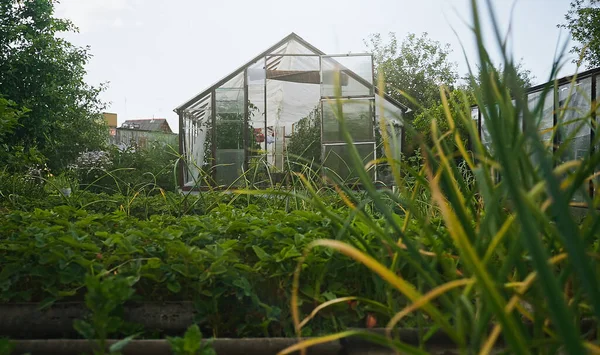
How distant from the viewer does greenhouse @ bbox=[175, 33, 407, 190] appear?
8906 mm

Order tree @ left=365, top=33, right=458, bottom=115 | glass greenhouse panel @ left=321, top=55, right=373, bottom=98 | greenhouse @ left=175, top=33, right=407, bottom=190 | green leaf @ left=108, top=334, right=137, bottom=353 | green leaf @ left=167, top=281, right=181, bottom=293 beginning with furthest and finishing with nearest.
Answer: tree @ left=365, top=33, right=458, bottom=115
glass greenhouse panel @ left=321, top=55, right=373, bottom=98
greenhouse @ left=175, top=33, right=407, bottom=190
green leaf @ left=167, top=281, right=181, bottom=293
green leaf @ left=108, top=334, right=137, bottom=353

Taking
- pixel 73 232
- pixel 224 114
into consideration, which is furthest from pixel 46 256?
pixel 224 114

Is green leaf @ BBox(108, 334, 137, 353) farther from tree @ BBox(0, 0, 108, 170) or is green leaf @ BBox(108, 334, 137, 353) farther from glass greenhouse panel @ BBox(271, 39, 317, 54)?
tree @ BBox(0, 0, 108, 170)

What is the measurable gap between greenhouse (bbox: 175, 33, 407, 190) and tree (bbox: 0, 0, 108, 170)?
344cm

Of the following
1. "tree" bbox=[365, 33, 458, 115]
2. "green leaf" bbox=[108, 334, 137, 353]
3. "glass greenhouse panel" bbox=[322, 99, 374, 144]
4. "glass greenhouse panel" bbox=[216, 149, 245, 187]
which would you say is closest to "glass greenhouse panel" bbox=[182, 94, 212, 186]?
"glass greenhouse panel" bbox=[216, 149, 245, 187]

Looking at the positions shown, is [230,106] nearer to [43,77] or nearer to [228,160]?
[228,160]

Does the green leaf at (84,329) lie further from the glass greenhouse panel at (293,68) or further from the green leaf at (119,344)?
the glass greenhouse panel at (293,68)

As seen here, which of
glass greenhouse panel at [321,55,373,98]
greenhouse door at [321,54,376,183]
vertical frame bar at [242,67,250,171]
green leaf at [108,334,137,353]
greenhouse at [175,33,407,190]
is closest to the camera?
green leaf at [108,334,137,353]

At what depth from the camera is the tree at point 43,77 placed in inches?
467

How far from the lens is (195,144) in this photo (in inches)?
440

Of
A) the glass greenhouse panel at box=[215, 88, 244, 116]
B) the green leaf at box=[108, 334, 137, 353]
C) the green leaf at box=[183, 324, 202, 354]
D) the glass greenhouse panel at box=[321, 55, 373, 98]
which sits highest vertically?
the glass greenhouse panel at box=[321, 55, 373, 98]

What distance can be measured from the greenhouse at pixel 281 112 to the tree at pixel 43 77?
3.44 meters

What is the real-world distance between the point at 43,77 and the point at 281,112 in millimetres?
5499

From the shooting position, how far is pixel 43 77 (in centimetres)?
1215
